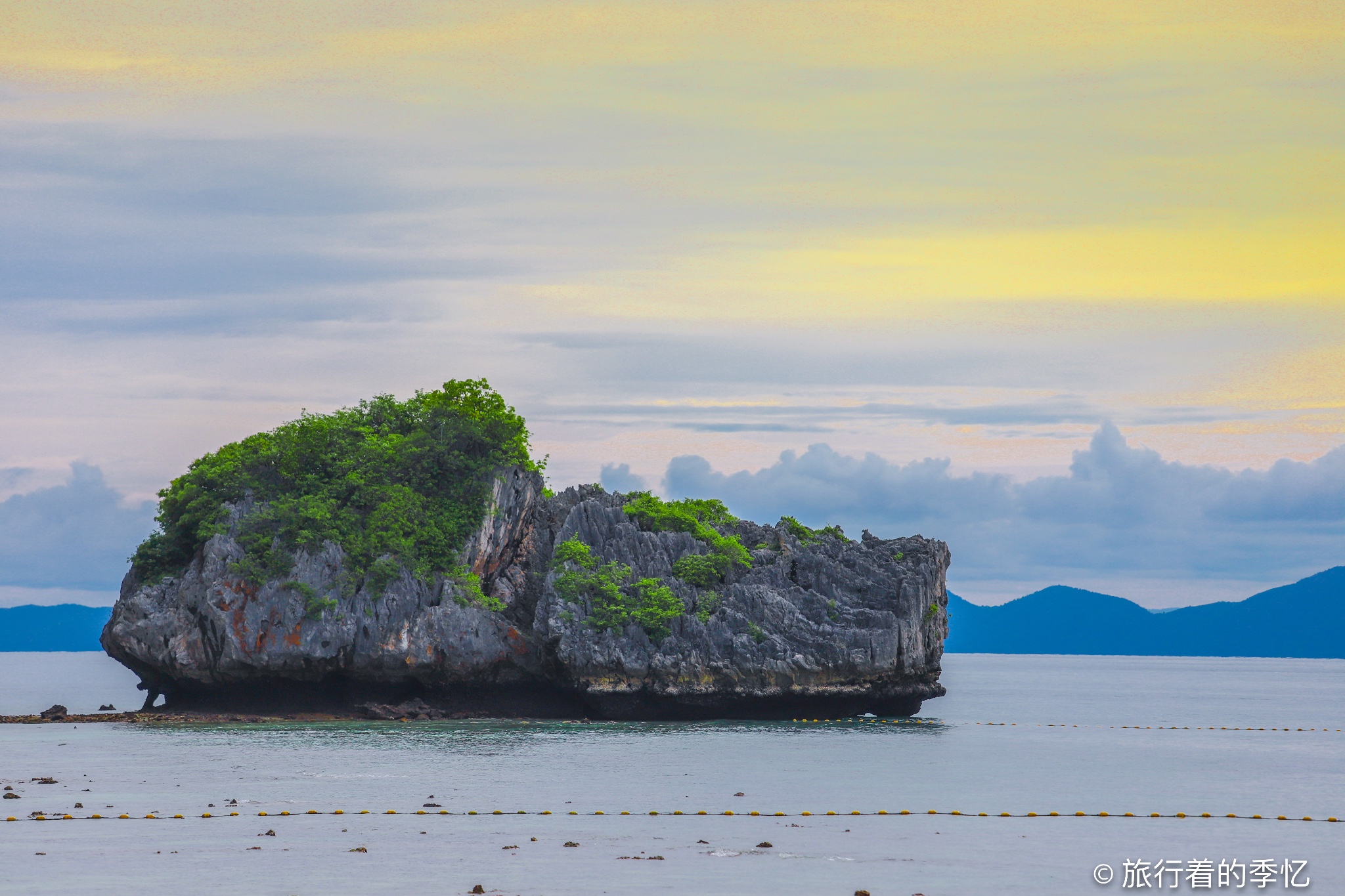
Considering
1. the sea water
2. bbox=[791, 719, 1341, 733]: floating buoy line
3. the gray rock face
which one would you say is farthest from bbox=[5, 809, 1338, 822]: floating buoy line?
bbox=[791, 719, 1341, 733]: floating buoy line

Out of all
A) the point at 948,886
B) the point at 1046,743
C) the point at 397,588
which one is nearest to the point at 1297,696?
the point at 1046,743

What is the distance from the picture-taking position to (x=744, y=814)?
34.0 metres

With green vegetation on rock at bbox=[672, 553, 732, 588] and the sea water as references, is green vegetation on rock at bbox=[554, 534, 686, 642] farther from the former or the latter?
the sea water

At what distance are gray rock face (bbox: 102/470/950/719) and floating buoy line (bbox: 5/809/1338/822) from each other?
2366cm

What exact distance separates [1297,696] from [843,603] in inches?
3006

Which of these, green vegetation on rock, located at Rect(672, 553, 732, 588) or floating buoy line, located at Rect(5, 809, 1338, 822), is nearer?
floating buoy line, located at Rect(5, 809, 1338, 822)

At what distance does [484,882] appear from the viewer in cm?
2516

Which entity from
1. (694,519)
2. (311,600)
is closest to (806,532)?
(694,519)

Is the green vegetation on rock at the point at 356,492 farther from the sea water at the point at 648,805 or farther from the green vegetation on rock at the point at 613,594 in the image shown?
the sea water at the point at 648,805

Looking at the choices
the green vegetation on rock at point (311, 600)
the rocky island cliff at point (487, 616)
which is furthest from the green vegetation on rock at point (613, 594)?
the green vegetation on rock at point (311, 600)

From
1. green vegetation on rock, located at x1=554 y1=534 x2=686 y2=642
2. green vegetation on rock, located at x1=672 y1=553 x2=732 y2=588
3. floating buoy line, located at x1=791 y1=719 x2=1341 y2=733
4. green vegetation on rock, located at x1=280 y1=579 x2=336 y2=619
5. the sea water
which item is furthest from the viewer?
floating buoy line, located at x1=791 y1=719 x2=1341 y2=733

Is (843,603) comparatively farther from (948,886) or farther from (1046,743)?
(948,886)

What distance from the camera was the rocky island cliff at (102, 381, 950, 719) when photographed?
58188mm

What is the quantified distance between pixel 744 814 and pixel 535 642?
2784 centimetres
